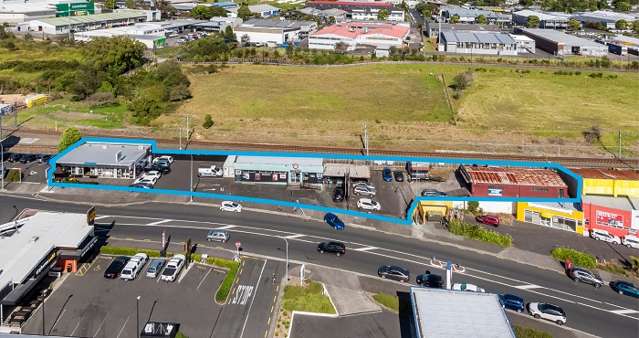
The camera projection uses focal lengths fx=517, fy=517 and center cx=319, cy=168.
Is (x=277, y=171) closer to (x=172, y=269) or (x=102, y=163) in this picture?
(x=102, y=163)

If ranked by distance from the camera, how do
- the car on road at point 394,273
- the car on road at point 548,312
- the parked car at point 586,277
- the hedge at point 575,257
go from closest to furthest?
the car on road at point 548,312 → the car on road at point 394,273 → the parked car at point 586,277 → the hedge at point 575,257

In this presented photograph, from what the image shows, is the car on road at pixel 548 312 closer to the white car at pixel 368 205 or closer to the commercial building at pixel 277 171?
the white car at pixel 368 205

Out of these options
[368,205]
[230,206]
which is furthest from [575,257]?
[230,206]

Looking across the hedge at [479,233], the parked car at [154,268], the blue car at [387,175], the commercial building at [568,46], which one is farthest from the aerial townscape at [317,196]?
the commercial building at [568,46]

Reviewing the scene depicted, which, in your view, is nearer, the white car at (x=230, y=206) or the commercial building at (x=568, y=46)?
the white car at (x=230, y=206)

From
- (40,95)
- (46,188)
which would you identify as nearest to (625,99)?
(46,188)

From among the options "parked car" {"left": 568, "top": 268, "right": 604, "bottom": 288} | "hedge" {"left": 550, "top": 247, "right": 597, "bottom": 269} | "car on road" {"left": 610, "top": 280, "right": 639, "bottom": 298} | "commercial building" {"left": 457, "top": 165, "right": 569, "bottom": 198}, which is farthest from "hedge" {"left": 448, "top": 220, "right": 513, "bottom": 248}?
"car on road" {"left": 610, "top": 280, "right": 639, "bottom": 298}
